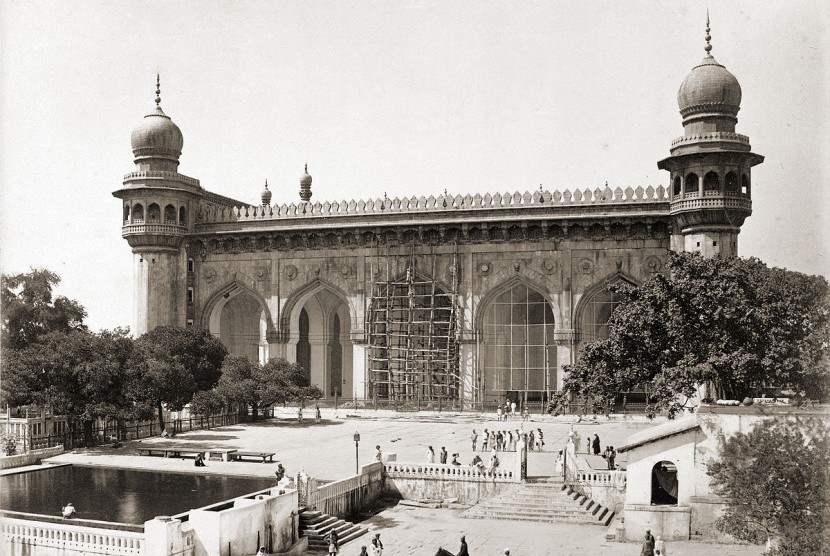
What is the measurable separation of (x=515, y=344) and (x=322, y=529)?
21891mm

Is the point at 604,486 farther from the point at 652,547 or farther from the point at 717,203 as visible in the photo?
the point at 717,203

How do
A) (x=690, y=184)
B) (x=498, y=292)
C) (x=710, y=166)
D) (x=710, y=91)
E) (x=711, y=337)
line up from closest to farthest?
(x=711, y=337)
(x=710, y=166)
(x=710, y=91)
(x=690, y=184)
(x=498, y=292)

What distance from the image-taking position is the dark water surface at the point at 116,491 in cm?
1527

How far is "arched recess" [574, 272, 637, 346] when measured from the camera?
109 feet

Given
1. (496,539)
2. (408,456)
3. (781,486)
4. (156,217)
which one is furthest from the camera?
(156,217)

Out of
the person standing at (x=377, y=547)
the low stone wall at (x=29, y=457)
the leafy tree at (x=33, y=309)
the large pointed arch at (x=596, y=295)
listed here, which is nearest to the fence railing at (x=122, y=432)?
the low stone wall at (x=29, y=457)

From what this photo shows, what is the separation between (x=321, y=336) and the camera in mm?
40406

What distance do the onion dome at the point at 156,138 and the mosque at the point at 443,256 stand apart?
0.06 metres

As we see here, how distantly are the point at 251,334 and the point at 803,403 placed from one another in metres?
28.9

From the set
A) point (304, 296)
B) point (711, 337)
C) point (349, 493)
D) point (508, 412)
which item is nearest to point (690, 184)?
point (508, 412)

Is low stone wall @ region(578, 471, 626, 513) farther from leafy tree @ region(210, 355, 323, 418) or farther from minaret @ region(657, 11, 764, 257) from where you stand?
minaret @ region(657, 11, 764, 257)

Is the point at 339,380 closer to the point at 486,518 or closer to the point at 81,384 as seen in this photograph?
the point at 81,384

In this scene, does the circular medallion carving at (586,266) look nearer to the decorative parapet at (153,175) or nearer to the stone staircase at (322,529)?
the decorative parapet at (153,175)

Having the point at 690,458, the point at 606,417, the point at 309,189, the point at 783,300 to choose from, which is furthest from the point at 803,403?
the point at 309,189
